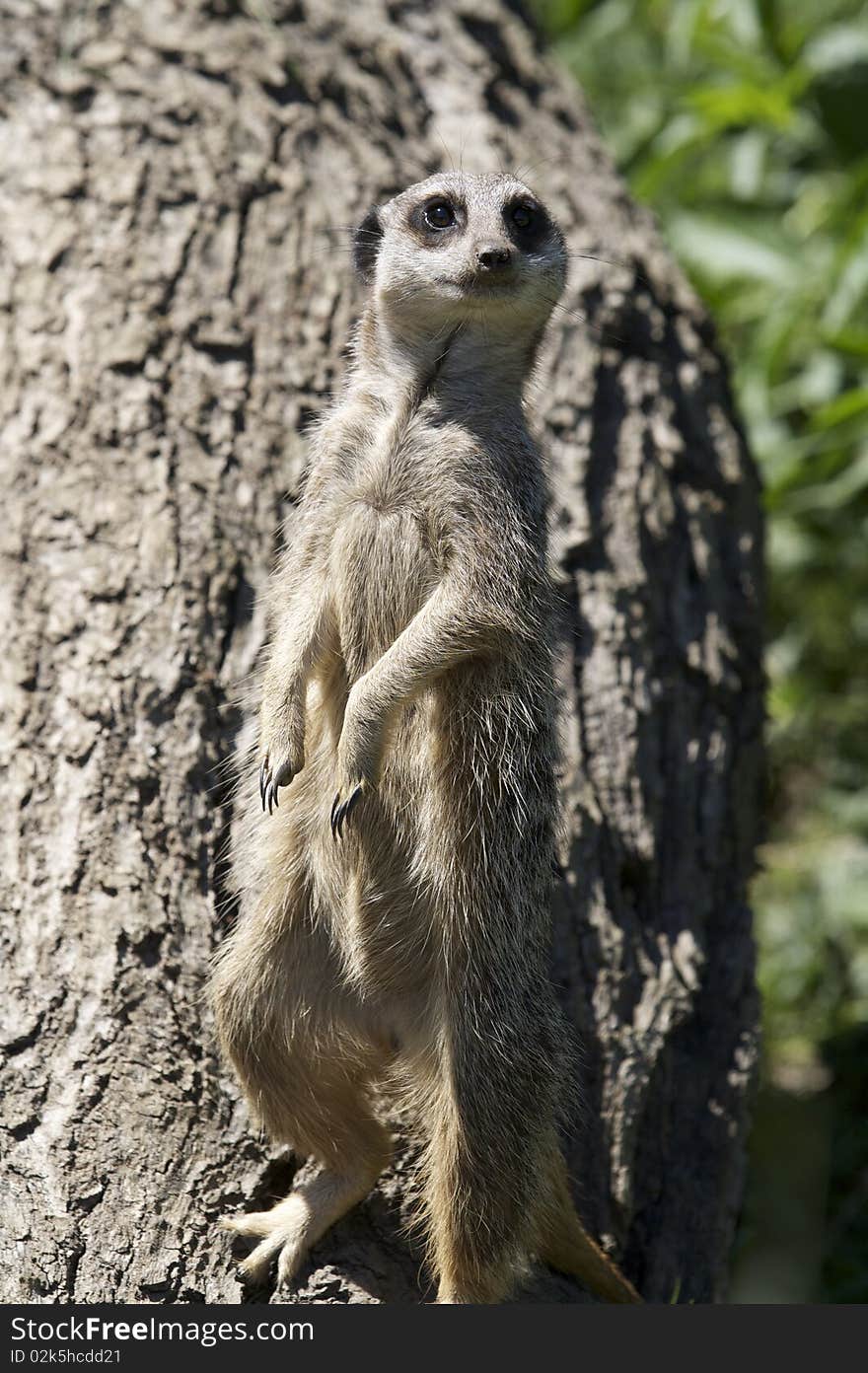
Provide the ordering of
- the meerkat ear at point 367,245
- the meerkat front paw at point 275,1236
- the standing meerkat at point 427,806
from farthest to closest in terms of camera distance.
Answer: the meerkat ear at point 367,245 → the standing meerkat at point 427,806 → the meerkat front paw at point 275,1236

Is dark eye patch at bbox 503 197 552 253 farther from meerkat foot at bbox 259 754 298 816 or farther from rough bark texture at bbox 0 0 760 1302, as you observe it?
meerkat foot at bbox 259 754 298 816

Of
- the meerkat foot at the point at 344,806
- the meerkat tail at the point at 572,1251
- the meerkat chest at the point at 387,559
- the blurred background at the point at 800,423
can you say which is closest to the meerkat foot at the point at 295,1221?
the meerkat tail at the point at 572,1251

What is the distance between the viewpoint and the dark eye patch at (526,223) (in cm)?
359

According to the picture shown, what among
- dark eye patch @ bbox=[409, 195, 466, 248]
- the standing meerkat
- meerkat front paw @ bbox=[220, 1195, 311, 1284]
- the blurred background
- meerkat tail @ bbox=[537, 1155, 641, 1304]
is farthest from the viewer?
the blurred background

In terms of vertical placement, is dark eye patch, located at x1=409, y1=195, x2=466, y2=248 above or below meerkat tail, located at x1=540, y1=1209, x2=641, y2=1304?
above

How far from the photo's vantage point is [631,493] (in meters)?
4.85

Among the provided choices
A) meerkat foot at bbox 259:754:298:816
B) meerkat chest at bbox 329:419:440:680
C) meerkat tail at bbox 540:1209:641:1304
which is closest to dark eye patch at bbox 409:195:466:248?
meerkat chest at bbox 329:419:440:680

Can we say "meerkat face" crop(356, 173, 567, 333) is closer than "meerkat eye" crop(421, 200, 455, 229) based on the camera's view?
Yes

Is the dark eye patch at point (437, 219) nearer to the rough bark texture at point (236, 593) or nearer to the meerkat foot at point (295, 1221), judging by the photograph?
the rough bark texture at point (236, 593)

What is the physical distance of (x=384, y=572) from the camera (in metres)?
3.39

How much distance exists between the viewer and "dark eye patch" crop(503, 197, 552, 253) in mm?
3588

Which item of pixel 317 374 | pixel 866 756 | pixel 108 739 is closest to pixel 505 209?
pixel 317 374

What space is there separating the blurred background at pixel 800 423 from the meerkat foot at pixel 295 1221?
246 cm

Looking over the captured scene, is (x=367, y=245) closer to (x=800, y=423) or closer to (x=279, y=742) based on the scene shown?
(x=279, y=742)
